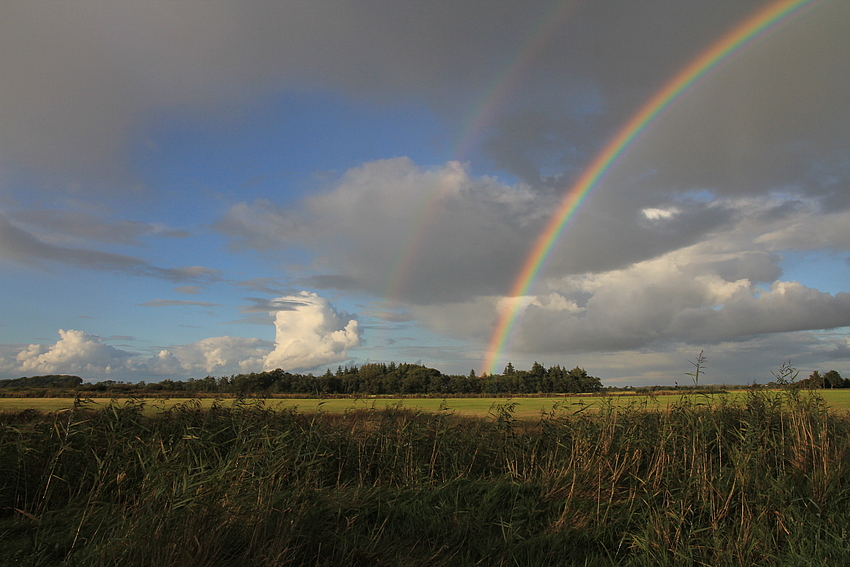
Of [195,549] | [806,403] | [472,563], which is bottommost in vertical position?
[472,563]

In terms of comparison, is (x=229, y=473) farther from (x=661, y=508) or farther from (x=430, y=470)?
(x=661, y=508)

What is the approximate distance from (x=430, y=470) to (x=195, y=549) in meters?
7.26

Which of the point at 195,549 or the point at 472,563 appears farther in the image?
the point at 472,563

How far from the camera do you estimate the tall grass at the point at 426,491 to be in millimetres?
5262

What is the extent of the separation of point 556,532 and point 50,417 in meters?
11.8

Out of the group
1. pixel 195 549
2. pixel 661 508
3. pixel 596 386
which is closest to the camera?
pixel 195 549

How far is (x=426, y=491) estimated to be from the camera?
9.09 meters

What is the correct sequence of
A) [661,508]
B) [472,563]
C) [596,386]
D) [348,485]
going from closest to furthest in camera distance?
[472,563], [661,508], [348,485], [596,386]

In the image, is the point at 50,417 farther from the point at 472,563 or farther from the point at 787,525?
the point at 787,525

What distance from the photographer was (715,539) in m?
6.45

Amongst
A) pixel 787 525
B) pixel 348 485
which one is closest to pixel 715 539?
pixel 787 525

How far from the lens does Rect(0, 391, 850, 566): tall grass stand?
17.3 feet

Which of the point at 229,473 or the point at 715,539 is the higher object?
the point at 229,473

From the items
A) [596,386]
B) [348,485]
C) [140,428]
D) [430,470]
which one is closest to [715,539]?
[430,470]
